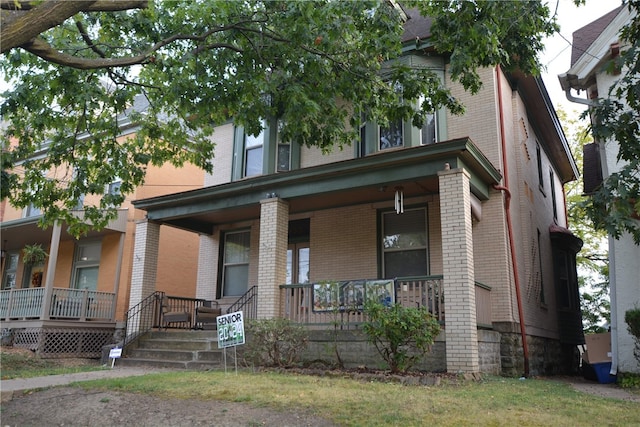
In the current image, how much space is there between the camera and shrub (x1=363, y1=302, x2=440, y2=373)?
8.78 metres

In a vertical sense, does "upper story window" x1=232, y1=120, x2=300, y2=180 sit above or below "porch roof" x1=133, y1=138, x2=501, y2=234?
above

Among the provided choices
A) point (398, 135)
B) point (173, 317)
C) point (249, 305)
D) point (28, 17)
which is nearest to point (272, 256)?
point (249, 305)

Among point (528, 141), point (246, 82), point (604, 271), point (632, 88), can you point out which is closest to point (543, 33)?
point (632, 88)

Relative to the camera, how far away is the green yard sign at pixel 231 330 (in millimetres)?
9500

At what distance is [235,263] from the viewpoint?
15555mm

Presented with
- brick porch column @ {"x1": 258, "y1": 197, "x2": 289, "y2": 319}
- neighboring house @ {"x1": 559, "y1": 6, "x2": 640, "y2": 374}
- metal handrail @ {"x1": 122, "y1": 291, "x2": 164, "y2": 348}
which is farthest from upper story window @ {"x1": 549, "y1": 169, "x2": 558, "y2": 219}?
metal handrail @ {"x1": 122, "y1": 291, "x2": 164, "y2": 348}

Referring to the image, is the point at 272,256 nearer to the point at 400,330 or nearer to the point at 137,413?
the point at 400,330

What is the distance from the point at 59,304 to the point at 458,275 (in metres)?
11.8

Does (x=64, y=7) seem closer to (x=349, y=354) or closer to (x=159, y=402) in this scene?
(x=159, y=402)

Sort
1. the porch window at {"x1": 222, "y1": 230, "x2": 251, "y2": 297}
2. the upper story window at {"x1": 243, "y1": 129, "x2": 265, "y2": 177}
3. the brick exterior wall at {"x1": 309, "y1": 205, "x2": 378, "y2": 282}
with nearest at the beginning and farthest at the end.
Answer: the brick exterior wall at {"x1": 309, "y1": 205, "x2": 378, "y2": 282}
the porch window at {"x1": 222, "y1": 230, "x2": 251, "y2": 297}
the upper story window at {"x1": 243, "y1": 129, "x2": 265, "y2": 177}

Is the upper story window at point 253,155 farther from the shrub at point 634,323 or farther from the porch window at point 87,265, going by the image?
the shrub at point 634,323

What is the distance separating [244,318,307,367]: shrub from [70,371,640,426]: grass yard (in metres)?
1.19

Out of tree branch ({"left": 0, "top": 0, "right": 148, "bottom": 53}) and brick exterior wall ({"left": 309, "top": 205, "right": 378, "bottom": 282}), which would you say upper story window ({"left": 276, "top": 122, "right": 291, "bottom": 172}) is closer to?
brick exterior wall ({"left": 309, "top": 205, "right": 378, "bottom": 282})

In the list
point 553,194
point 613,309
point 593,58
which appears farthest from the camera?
point 553,194
